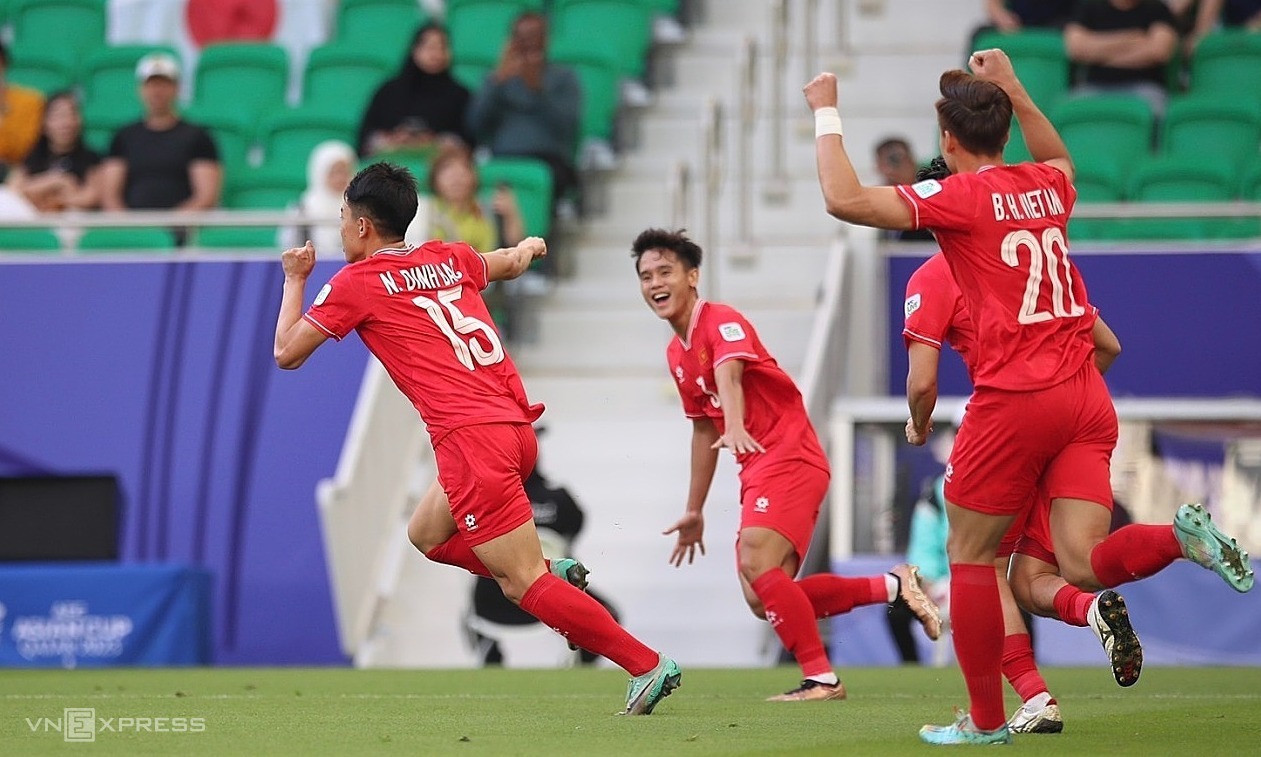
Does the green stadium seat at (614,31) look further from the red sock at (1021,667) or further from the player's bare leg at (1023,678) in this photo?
the red sock at (1021,667)

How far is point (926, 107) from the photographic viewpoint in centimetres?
1564

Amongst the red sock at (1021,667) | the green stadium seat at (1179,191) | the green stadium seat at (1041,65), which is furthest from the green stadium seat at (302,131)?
the red sock at (1021,667)

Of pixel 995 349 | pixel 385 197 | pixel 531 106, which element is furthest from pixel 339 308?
pixel 531 106

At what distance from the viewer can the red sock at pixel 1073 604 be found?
6406 mm

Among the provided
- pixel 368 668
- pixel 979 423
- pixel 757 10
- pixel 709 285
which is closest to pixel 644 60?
pixel 757 10

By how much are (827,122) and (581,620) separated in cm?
205

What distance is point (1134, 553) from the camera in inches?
243

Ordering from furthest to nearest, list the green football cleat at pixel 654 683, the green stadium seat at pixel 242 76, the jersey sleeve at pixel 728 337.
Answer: the green stadium seat at pixel 242 76 → the jersey sleeve at pixel 728 337 → the green football cleat at pixel 654 683

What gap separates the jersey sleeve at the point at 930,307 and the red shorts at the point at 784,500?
4.83 ft

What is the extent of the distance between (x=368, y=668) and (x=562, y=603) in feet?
18.0

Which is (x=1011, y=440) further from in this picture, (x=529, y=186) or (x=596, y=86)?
(x=596, y=86)

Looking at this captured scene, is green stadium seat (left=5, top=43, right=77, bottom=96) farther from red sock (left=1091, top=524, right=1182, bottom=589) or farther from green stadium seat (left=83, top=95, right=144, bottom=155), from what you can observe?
red sock (left=1091, top=524, right=1182, bottom=589)

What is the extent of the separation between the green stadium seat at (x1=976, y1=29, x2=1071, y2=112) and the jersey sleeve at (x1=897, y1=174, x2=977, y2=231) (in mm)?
9048

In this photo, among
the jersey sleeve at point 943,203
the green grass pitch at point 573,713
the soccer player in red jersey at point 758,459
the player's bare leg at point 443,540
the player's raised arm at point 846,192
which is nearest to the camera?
the player's raised arm at point 846,192
